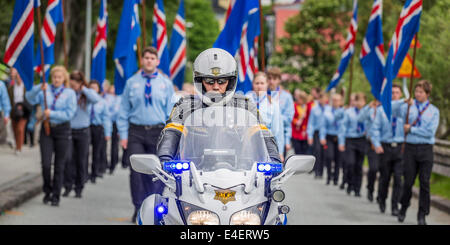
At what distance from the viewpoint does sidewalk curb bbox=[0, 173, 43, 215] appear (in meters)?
11.2

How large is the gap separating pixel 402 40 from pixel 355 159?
4.23 m

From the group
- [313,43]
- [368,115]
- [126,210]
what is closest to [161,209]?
[126,210]

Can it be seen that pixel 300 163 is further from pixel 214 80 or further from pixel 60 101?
pixel 60 101

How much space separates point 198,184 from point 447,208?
860 centimetres

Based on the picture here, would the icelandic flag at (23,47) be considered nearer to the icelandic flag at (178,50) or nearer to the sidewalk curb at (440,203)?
the icelandic flag at (178,50)

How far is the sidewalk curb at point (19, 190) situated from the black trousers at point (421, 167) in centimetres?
576

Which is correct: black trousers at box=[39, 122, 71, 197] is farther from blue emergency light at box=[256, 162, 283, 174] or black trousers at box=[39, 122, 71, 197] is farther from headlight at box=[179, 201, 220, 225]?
blue emergency light at box=[256, 162, 283, 174]

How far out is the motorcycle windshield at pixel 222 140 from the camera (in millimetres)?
5461

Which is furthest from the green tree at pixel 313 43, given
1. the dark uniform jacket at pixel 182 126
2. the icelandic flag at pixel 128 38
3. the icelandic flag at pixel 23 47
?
the dark uniform jacket at pixel 182 126

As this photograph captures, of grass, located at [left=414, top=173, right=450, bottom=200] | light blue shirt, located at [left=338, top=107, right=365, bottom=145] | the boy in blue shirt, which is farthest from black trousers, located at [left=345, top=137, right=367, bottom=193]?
the boy in blue shirt

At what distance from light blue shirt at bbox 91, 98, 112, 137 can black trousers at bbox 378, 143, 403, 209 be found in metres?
5.99

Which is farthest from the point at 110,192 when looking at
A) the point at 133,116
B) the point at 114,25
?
the point at 114,25

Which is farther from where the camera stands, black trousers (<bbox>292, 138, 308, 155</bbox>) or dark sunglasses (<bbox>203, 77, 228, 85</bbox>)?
black trousers (<bbox>292, 138, 308, 155</bbox>)
